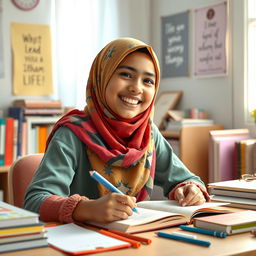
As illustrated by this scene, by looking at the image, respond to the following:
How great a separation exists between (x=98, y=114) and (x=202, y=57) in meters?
2.01

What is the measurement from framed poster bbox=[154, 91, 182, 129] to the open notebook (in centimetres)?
221

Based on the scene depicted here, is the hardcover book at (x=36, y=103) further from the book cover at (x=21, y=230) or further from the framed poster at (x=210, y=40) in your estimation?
the book cover at (x=21, y=230)

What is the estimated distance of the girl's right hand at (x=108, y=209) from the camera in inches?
46.4

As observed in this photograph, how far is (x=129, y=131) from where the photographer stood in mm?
1697

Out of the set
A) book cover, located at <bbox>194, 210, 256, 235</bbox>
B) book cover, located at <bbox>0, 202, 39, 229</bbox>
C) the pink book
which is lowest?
the pink book

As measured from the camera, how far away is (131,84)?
5.49ft

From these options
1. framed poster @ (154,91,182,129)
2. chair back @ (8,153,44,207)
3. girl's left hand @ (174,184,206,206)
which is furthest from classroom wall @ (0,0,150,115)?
girl's left hand @ (174,184,206,206)

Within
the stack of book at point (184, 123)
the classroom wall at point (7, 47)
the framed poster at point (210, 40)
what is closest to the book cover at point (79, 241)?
the stack of book at point (184, 123)

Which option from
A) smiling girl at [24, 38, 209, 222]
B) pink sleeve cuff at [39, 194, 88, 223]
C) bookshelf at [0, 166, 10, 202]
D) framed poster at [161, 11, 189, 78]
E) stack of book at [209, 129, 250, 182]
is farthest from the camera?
framed poster at [161, 11, 189, 78]

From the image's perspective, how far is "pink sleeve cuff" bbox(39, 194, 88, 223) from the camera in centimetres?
124

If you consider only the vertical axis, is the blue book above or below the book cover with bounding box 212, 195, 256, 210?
above

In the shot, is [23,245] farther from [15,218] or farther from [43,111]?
[43,111]

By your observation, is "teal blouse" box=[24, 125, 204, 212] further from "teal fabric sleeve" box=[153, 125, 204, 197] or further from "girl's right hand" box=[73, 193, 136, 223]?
"girl's right hand" box=[73, 193, 136, 223]

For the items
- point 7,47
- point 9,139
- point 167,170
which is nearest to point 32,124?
point 9,139
